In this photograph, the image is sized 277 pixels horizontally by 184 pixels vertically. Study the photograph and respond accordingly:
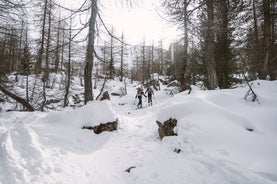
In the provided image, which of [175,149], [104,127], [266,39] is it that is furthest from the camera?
[266,39]

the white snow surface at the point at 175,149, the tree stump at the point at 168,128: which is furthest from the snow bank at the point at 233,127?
the tree stump at the point at 168,128

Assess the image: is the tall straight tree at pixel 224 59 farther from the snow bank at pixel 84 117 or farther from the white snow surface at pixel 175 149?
the snow bank at pixel 84 117

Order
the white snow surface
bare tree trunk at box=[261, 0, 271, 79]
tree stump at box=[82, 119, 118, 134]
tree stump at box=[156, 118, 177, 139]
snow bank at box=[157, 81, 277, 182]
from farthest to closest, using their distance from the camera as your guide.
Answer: bare tree trunk at box=[261, 0, 271, 79] → tree stump at box=[82, 119, 118, 134] → tree stump at box=[156, 118, 177, 139] → snow bank at box=[157, 81, 277, 182] → the white snow surface

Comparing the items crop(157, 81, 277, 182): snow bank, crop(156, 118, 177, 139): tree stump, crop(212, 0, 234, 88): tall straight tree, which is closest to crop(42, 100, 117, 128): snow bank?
crop(156, 118, 177, 139): tree stump

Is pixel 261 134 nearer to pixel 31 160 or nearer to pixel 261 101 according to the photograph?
pixel 261 101

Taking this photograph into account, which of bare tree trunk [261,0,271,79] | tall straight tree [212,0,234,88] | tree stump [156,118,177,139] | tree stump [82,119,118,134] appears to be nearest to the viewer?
tree stump [156,118,177,139]

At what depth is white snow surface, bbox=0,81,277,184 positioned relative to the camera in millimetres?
3324

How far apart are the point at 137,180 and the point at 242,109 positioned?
3.43m

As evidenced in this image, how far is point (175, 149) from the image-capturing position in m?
4.71

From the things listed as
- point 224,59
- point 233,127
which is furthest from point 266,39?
point 233,127

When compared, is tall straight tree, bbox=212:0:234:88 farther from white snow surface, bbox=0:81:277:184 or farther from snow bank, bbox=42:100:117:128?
snow bank, bbox=42:100:117:128

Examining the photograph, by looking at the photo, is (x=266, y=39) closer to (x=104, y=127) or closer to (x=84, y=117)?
(x=104, y=127)

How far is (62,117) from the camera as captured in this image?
6.99m

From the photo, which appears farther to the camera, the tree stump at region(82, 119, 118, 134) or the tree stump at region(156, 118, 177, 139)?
the tree stump at region(82, 119, 118, 134)
